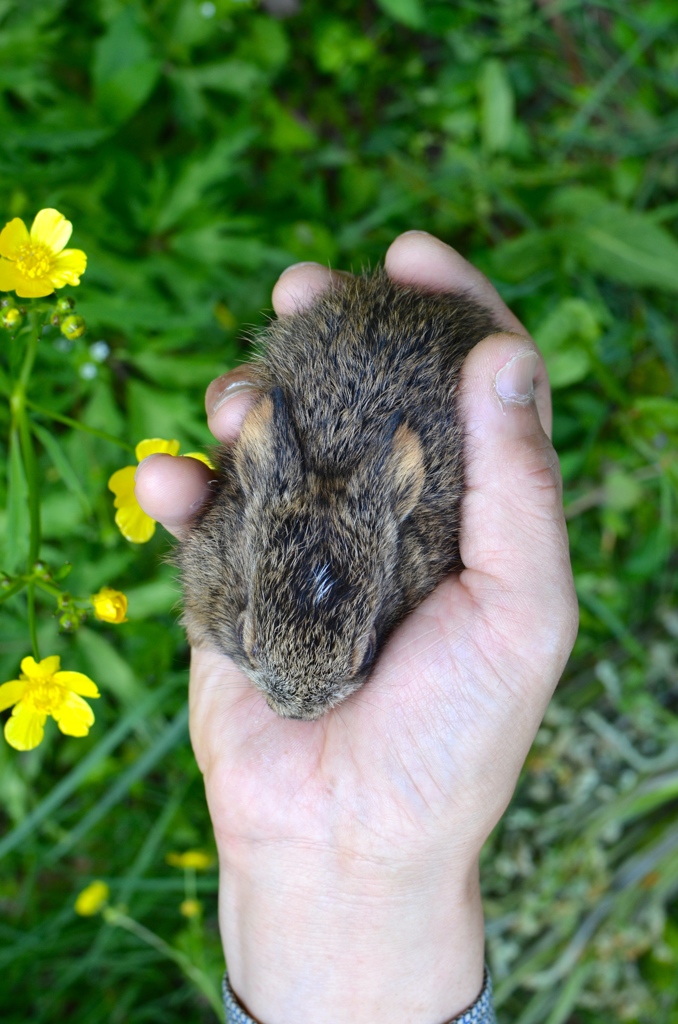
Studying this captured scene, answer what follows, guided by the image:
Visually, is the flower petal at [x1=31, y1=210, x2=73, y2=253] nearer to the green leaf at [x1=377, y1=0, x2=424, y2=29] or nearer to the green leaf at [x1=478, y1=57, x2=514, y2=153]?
the green leaf at [x1=377, y1=0, x2=424, y2=29]

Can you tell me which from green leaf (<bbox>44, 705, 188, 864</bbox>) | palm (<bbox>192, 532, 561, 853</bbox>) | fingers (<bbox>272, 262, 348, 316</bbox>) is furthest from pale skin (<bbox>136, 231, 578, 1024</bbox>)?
green leaf (<bbox>44, 705, 188, 864</bbox>)

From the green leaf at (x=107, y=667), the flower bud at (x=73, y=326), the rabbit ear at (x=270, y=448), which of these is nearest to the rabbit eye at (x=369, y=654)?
the rabbit ear at (x=270, y=448)

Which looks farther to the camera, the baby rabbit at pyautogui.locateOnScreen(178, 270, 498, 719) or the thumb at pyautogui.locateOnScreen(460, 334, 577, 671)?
the thumb at pyautogui.locateOnScreen(460, 334, 577, 671)

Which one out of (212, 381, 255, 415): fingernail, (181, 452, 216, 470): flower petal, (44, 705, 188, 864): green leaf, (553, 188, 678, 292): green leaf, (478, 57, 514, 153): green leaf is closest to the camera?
(181, 452, 216, 470): flower petal

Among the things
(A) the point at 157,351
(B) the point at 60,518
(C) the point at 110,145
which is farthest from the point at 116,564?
(C) the point at 110,145

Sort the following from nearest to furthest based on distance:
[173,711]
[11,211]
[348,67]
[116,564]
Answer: [11,211]
[116,564]
[173,711]
[348,67]

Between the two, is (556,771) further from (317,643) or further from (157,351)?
(157,351)
